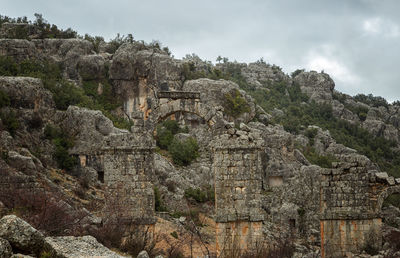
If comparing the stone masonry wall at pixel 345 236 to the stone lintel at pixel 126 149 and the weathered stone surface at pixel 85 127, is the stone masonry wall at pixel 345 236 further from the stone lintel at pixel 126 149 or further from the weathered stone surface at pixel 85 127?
the weathered stone surface at pixel 85 127

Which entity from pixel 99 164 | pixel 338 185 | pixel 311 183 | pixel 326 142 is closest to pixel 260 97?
pixel 326 142

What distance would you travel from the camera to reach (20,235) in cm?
605

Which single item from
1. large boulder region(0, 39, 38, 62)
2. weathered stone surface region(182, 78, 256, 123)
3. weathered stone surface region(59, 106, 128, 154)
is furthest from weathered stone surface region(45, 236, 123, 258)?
large boulder region(0, 39, 38, 62)

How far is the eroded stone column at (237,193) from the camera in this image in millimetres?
12211

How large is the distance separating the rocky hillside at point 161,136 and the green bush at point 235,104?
101 millimetres

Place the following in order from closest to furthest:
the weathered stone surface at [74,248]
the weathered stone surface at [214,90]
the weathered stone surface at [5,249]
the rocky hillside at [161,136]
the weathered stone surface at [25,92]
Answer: the weathered stone surface at [5,249]
the weathered stone surface at [74,248]
the rocky hillside at [161,136]
the weathered stone surface at [25,92]
the weathered stone surface at [214,90]

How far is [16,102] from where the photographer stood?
26.7 m

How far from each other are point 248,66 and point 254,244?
179ft

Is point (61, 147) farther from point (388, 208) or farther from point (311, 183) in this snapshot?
point (388, 208)

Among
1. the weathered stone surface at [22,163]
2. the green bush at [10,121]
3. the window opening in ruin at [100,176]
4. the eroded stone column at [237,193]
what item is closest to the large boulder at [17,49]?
the green bush at [10,121]

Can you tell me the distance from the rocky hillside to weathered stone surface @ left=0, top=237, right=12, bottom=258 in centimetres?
4

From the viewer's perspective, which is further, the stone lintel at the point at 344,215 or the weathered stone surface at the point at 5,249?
the stone lintel at the point at 344,215

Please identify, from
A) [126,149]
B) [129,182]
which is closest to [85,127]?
[126,149]

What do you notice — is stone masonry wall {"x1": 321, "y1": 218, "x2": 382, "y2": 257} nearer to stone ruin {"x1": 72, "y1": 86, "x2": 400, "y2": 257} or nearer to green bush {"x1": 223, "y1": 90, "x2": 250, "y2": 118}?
stone ruin {"x1": 72, "y1": 86, "x2": 400, "y2": 257}
